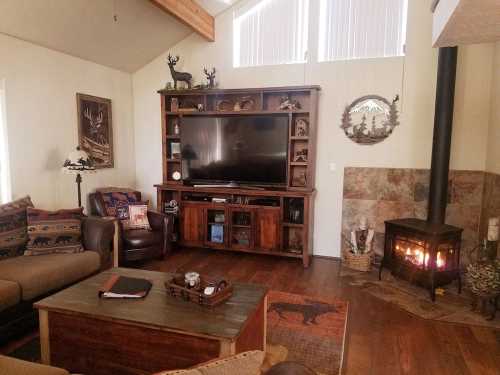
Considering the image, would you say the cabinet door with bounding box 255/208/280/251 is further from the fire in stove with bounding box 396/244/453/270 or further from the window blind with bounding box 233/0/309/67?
the window blind with bounding box 233/0/309/67

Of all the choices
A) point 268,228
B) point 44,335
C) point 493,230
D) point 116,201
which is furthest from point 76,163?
point 493,230

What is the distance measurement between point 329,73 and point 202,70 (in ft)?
5.76

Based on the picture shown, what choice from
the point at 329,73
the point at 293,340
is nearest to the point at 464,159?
the point at 329,73

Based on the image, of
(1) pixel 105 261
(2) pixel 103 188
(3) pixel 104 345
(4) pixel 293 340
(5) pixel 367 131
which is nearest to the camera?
(3) pixel 104 345

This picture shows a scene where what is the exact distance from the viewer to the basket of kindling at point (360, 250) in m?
4.07

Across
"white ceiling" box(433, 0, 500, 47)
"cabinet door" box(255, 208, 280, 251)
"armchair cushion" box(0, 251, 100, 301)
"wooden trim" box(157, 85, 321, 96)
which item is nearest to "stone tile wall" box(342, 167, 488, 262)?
"cabinet door" box(255, 208, 280, 251)

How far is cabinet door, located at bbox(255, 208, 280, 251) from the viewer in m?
4.30

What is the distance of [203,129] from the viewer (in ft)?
15.3

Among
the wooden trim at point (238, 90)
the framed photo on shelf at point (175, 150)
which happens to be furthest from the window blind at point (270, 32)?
the framed photo on shelf at point (175, 150)

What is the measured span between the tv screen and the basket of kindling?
1.11 metres

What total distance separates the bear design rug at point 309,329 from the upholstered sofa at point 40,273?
1.68 meters

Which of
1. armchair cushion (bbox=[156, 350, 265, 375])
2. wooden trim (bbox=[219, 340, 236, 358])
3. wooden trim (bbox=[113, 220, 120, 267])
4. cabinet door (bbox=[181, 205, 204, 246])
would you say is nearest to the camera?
armchair cushion (bbox=[156, 350, 265, 375])

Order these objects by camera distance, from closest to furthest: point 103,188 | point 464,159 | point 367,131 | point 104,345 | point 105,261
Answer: point 104,345 < point 105,261 < point 464,159 < point 367,131 < point 103,188

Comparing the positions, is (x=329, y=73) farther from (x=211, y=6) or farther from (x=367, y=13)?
(x=211, y=6)
